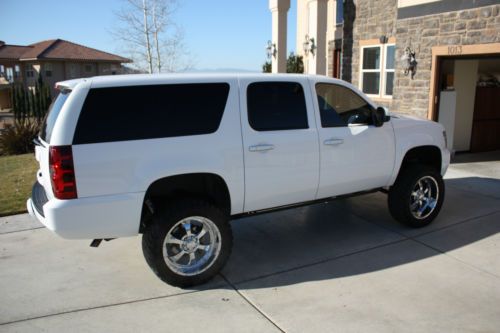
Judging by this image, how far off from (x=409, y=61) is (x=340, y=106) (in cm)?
589

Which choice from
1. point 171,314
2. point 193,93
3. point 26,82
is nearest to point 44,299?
point 171,314

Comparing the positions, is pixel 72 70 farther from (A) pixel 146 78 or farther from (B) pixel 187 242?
(B) pixel 187 242

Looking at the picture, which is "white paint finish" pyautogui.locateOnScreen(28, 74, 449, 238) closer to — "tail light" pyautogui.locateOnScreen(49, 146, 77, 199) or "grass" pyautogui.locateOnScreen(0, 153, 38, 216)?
"tail light" pyautogui.locateOnScreen(49, 146, 77, 199)

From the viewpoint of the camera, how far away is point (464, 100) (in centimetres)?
1111

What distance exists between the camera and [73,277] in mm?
4785

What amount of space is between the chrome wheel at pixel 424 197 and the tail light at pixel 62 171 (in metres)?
4.24

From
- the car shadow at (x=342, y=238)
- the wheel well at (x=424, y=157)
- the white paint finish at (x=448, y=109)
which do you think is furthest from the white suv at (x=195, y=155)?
the white paint finish at (x=448, y=109)

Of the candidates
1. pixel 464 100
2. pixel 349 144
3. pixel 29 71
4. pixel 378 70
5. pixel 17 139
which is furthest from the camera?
pixel 29 71

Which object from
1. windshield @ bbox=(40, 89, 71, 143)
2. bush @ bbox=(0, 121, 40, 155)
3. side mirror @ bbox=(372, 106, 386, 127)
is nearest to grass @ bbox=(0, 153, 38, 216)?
bush @ bbox=(0, 121, 40, 155)

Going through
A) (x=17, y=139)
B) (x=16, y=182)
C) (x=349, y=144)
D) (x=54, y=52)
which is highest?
(x=54, y=52)

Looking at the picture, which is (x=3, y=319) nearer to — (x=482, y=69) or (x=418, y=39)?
(x=418, y=39)

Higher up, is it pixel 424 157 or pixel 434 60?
pixel 434 60

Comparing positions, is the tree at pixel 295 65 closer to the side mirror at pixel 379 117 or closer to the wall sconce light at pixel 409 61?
the wall sconce light at pixel 409 61

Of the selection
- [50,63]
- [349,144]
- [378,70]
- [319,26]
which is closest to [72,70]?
[50,63]
